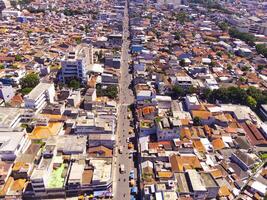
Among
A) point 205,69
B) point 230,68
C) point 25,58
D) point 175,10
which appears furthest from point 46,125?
point 175,10

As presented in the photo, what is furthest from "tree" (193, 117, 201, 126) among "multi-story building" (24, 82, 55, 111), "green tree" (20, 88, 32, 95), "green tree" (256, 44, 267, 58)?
"green tree" (256, 44, 267, 58)

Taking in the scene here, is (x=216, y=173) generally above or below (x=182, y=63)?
below

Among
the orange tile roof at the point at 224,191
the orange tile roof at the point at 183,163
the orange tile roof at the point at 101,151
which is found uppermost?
the orange tile roof at the point at 101,151

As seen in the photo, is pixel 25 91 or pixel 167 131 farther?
Result: pixel 25 91

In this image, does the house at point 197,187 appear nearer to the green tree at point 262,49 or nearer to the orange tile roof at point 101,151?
the orange tile roof at point 101,151

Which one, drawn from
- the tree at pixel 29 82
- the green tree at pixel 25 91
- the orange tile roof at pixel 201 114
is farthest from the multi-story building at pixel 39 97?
the orange tile roof at pixel 201 114

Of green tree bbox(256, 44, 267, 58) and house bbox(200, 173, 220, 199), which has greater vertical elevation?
green tree bbox(256, 44, 267, 58)

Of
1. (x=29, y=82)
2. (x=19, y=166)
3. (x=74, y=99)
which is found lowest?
(x=19, y=166)

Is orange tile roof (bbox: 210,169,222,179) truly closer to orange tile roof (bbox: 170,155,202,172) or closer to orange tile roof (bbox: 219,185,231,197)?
orange tile roof (bbox: 219,185,231,197)

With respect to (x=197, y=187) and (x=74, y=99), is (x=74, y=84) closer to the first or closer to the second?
(x=74, y=99)

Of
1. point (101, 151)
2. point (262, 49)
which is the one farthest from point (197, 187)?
point (262, 49)

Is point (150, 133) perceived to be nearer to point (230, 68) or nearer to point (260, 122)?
point (260, 122)
